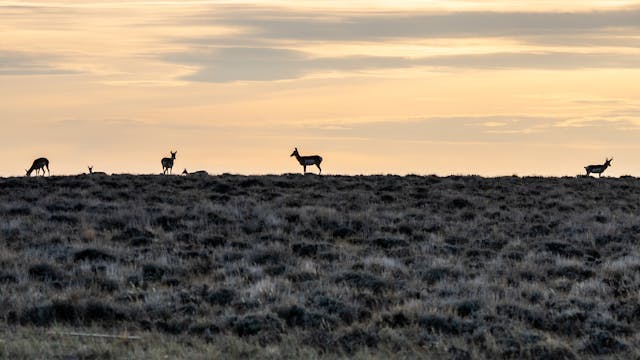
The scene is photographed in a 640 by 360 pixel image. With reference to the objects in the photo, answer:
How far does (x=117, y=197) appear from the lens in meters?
33.8

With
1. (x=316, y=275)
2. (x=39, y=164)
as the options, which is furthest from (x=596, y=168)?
(x=316, y=275)

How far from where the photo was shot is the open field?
1284cm

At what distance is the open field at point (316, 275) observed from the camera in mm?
12836

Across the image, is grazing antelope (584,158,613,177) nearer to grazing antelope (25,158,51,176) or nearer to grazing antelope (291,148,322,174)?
grazing antelope (291,148,322,174)

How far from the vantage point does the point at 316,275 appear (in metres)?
18.1

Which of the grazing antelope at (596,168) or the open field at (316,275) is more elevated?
the grazing antelope at (596,168)

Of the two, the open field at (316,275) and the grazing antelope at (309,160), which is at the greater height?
the grazing antelope at (309,160)

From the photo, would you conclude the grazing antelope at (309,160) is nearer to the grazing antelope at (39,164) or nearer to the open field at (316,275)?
the grazing antelope at (39,164)

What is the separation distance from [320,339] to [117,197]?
2206 centimetres

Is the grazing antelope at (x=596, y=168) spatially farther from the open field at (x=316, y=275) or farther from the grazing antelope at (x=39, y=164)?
the grazing antelope at (x=39, y=164)

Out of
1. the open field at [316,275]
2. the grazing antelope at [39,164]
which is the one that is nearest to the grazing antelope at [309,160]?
the grazing antelope at [39,164]

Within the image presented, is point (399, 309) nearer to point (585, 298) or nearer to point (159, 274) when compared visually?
point (585, 298)

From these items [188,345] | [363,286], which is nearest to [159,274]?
[363,286]

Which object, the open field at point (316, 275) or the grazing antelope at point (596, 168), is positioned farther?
the grazing antelope at point (596, 168)
